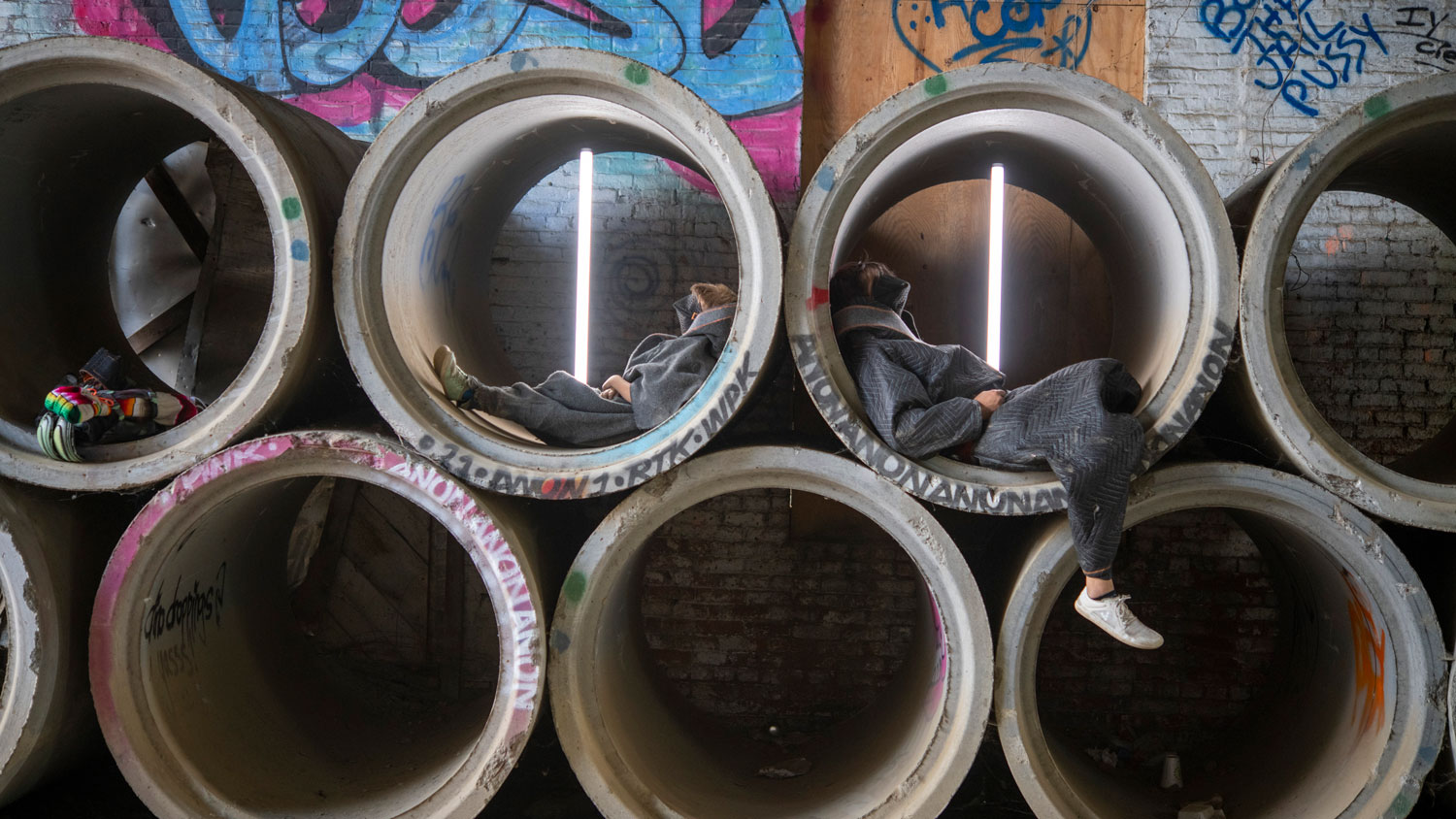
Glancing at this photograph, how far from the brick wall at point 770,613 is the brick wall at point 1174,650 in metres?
0.80

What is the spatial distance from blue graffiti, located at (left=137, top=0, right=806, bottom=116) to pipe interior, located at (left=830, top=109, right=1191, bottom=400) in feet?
2.75

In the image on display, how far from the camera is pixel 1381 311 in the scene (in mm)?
3775

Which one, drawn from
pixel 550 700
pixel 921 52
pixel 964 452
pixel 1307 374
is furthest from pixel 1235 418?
pixel 550 700

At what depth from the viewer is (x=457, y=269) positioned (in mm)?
3396

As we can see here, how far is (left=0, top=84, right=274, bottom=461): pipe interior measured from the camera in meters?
2.81

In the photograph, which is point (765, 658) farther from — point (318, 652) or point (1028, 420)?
point (318, 652)

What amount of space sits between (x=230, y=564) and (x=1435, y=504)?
13.2 feet

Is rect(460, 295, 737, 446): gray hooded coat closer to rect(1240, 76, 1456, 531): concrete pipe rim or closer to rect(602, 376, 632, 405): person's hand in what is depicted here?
rect(602, 376, 632, 405): person's hand

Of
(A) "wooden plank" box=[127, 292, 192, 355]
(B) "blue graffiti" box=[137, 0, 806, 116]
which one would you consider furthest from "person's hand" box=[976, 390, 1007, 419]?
(A) "wooden plank" box=[127, 292, 192, 355]

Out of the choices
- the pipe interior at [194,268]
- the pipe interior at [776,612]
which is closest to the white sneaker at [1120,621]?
the pipe interior at [776,612]

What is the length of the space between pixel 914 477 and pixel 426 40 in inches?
116

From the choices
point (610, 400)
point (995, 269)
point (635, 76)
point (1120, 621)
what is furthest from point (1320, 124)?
point (610, 400)

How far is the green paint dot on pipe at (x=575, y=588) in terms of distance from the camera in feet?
8.42

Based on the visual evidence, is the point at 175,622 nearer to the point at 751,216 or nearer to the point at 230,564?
the point at 230,564
